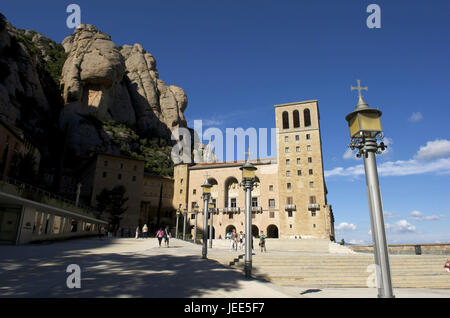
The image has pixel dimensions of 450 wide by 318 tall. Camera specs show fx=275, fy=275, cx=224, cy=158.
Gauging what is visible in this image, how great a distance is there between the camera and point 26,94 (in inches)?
2031

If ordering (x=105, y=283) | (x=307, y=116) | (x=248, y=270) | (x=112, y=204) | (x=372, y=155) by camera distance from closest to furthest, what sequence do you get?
(x=372, y=155) → (x=105, y=283) → (x=248, y=270) → (x=112, y=204) → (x=307, y=116)

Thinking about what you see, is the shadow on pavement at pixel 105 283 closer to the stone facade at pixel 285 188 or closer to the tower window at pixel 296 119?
the stone facade at pixel 285 188

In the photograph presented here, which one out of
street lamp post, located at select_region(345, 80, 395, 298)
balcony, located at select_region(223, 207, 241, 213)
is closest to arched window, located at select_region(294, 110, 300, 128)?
balcony, located at select_region(223, 207, 241, 213)

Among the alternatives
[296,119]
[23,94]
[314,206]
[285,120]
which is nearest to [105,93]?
[23,94]

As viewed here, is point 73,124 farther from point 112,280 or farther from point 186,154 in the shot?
point 112,280

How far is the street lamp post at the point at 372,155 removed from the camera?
4.80 meters

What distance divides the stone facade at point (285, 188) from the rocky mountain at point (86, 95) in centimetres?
2448

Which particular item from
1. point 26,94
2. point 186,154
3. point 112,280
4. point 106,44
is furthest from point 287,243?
point 106,44

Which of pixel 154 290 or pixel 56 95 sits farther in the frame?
pixel 56 95

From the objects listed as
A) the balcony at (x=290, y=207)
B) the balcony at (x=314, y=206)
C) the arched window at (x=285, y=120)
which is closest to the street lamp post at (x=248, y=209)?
the balcony at (x=314, y=206)

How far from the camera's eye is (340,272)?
42.8 ft

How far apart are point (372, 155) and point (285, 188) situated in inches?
1843

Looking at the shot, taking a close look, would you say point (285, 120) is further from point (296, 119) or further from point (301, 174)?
point (301, 174)

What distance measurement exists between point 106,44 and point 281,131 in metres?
52.2
